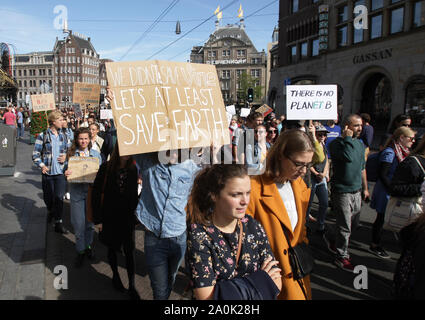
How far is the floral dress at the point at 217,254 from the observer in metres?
1.59

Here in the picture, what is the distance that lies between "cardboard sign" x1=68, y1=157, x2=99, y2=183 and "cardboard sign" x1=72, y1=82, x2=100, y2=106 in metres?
5.67

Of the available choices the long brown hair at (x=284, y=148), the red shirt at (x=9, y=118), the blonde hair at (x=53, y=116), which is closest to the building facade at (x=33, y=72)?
the red shirt at (x=9, y=118)

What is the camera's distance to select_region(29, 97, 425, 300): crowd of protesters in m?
1.66

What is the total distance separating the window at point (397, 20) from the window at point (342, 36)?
12.4 ft

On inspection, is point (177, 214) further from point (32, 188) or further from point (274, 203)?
point (32, 188)

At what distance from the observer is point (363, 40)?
19.1 meters

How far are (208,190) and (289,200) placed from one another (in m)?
0.69

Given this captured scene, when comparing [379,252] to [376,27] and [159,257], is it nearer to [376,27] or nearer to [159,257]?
[159,257]

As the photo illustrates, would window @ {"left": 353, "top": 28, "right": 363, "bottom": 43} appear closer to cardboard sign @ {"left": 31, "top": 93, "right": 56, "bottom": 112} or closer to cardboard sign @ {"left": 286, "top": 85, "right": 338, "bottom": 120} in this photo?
cardboard sign @ {"left": 286, "top": 85, "right": 338, "bottom": 120}

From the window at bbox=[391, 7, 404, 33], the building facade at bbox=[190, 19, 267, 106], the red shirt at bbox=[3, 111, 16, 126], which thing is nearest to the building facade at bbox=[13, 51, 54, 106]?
the building facade at bbox=[190, 19, 267, 106]

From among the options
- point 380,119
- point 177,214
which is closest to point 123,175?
point 177,214

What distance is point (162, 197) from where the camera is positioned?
2625 mm

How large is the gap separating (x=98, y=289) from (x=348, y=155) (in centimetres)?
337

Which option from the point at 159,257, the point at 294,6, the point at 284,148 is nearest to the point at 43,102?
the point at 159,257
